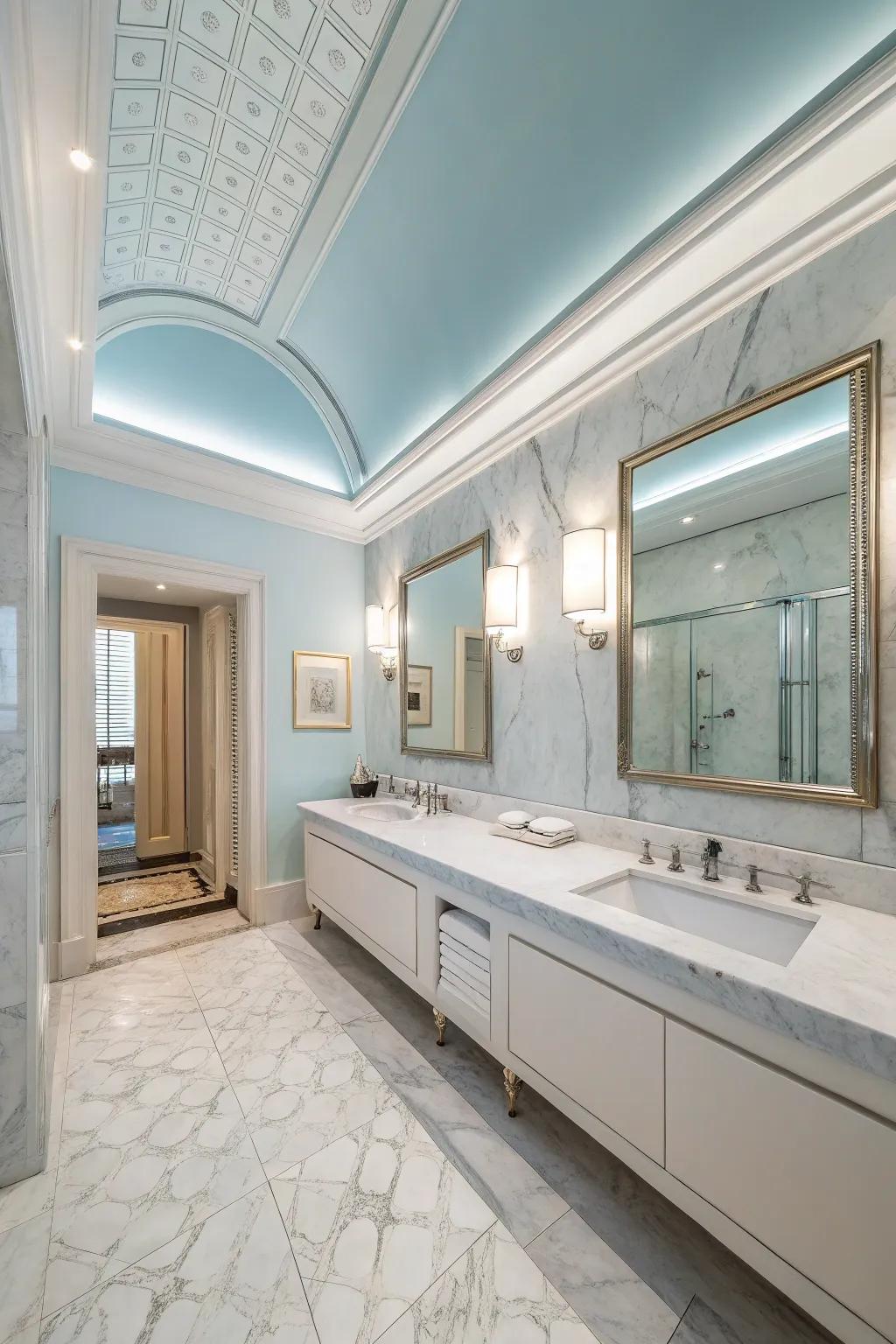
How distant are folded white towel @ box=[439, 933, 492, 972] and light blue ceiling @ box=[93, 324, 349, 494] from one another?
2.75 meters

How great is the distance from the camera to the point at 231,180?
186 cm

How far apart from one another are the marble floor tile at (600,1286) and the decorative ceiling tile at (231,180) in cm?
331

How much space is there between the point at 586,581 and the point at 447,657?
1067 millimetres

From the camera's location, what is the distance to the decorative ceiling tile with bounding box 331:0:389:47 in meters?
1.34

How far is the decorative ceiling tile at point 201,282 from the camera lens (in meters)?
2.32

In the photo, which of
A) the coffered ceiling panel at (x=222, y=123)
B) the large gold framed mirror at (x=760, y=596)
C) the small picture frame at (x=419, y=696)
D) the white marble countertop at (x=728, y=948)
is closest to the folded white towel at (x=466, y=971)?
the white marble countertop at (x=728, y=948)

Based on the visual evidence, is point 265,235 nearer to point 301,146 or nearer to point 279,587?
point 301,146

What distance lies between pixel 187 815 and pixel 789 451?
16.7 ft

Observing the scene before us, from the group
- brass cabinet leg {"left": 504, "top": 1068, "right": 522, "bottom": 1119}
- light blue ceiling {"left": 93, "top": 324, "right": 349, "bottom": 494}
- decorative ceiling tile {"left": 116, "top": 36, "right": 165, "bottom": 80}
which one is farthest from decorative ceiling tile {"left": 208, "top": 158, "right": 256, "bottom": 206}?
brass cabinet leg {"left": 504, "top": 1068, "right": 522, "bottom": 1119}

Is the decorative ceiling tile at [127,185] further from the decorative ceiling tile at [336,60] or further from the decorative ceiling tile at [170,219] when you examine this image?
the decorative ceiling tile at [336,60]

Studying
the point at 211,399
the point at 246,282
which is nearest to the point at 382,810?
the point at 211,399

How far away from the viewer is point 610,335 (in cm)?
191

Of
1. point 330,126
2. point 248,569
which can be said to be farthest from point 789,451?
point 248,569

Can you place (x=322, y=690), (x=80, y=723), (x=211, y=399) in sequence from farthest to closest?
1. (x=322, y=690)
2. (x=211, y=399)
3. (x=80, y=723)
